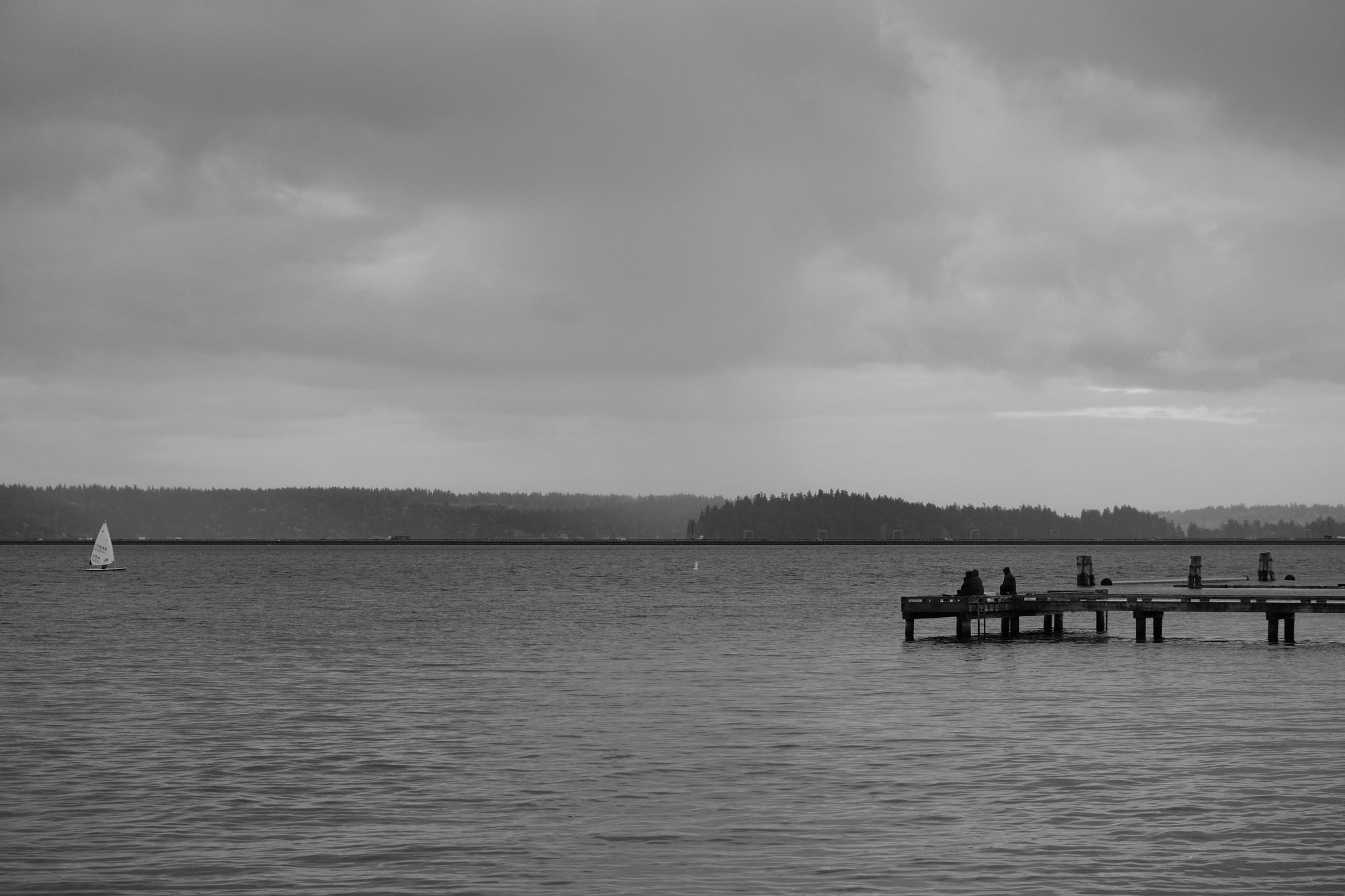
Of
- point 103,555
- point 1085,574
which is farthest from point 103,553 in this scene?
point 1085,574

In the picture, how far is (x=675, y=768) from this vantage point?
29.2 meters

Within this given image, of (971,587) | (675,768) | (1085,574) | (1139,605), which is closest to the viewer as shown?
(675,768)

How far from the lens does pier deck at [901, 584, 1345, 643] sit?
185ft

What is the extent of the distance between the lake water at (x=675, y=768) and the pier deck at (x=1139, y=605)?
1526 millimetres

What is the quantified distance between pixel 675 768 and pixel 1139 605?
3585cm

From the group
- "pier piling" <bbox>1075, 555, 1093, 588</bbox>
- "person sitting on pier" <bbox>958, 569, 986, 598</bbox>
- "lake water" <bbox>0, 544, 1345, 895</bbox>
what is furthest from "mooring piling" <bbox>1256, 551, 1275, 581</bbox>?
"person sitting on pier" <bbox>958, 569, 986, 598</bbox>

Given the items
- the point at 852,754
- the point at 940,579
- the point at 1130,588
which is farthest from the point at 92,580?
the point at 852,754

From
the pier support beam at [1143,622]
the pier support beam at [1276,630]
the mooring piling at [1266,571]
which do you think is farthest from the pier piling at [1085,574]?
the mooring piling at [1266,571]

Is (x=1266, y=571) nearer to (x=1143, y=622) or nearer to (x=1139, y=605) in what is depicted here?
(x=1143, y=622)

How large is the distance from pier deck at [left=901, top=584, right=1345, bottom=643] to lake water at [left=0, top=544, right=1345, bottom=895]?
1526 millimetres

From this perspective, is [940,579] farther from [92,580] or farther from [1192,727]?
[1192,727]

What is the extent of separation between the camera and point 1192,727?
3453 cm

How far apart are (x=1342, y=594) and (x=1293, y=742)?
92.6ft

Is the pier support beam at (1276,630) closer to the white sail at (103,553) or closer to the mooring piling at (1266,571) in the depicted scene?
the mooring piling at (1266,571)
